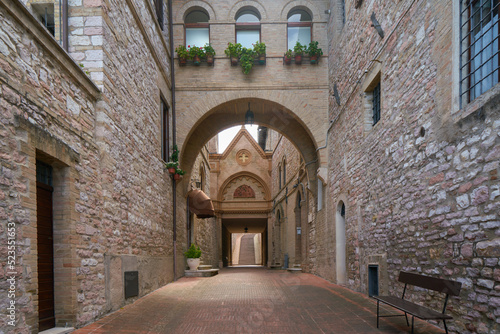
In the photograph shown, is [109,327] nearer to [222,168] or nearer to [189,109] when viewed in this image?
[189,109]

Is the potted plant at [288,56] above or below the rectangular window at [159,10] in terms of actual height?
below

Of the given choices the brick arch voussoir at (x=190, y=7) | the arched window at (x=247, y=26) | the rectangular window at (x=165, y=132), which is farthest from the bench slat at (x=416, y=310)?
the brick arch voussoir at (x=190, y=7)

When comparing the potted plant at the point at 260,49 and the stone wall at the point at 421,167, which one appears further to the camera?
the potted plant at the point at 260,49

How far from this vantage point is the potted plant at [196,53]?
1193cm

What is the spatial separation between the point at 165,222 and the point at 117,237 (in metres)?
4.17

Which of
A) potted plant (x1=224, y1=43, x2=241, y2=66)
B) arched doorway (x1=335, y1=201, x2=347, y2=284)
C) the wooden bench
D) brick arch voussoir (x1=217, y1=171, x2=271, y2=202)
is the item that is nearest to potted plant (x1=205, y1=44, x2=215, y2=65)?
potted plant (x1=224, y1=43, x2=241, y2=66)

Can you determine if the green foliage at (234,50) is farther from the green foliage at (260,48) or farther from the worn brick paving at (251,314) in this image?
the worn brick paving at (251,314)

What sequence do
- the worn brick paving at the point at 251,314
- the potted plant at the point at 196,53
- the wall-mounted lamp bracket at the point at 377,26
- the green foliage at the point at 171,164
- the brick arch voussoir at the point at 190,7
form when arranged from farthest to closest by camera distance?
the brick arch voussoir at the point at 190,7 → the potted plant at the point at 196,53 → the green foliage at the point at 171,164 → the wall-mounted lamp bracket at the point at 377,26 → the worn brick paving at the point at 251,314

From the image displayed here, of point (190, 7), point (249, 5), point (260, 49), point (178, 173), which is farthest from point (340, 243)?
point (190, 7)

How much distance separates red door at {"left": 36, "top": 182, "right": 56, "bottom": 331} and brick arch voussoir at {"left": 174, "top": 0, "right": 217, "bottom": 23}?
8944mm

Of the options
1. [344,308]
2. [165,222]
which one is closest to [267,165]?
[165,222]

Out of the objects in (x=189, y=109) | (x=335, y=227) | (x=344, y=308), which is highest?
(x=189, y=109)

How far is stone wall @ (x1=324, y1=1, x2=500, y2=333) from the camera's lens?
3906 millimetres

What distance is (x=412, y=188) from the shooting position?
5594 millimetres
